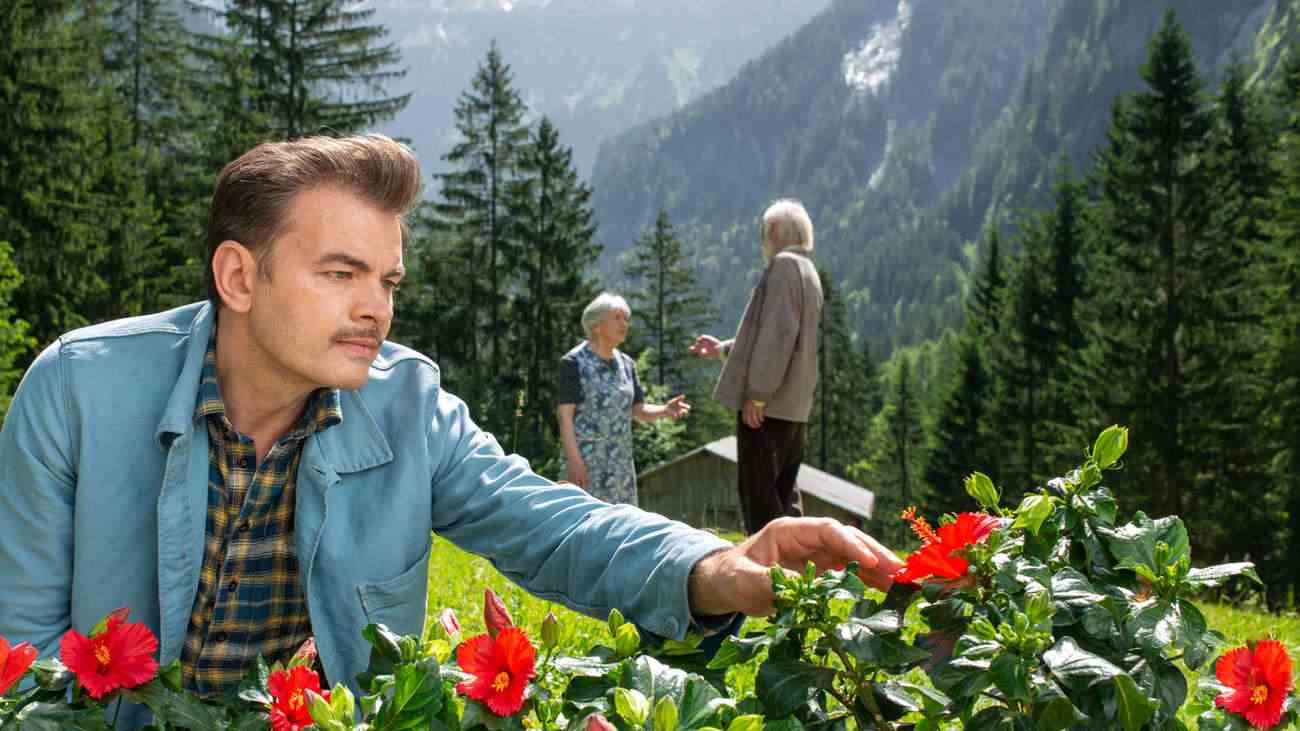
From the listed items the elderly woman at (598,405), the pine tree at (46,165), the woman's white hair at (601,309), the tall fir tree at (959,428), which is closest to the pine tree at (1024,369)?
the tall fir tree at (959,428)

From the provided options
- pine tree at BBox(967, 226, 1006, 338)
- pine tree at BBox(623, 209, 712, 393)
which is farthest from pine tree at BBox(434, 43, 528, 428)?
pine tree at BBox(967, 226, 1006, 338)

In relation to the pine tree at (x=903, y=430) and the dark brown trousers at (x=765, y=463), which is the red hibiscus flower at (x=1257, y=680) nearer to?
the dark brown trousers at (x=765, y=463)

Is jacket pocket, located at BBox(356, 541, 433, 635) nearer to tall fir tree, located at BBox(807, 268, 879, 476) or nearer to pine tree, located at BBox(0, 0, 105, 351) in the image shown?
pine tree, located at BBox(0, 0, 105, 351)

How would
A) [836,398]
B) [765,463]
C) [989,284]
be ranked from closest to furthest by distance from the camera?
[765,463] < [989,284] < [836,398]

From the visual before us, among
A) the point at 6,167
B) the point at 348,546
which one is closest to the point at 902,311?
the point at 6,167

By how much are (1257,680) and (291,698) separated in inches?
45.2

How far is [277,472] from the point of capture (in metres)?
2.22

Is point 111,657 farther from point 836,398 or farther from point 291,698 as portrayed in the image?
point 836,398

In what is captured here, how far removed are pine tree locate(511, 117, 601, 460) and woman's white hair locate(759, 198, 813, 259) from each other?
31015 mm

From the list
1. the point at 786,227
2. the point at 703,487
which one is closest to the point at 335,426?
the point at 786,227

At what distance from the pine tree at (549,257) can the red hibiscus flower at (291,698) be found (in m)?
36.0

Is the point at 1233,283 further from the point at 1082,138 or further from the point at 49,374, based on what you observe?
the point at 1082,138

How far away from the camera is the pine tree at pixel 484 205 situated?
129 feet

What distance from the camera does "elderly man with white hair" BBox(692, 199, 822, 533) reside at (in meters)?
6.32
